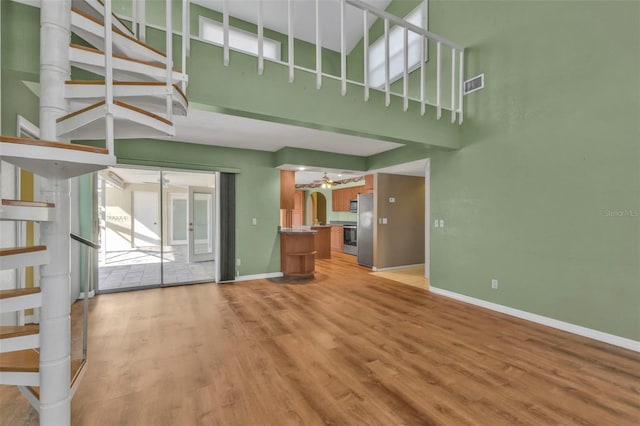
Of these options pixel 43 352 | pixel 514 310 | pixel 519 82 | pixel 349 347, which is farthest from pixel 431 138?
pixel 43 352

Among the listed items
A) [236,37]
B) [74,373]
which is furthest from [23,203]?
[236,37]

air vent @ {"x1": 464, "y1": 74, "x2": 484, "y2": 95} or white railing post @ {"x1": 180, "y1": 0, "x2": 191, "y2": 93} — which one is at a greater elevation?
air vent @ {"x1": 464, "y1": 74, "x2": 484, "y2": 95}

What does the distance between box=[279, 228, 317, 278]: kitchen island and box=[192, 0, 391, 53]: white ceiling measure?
433 centimetres

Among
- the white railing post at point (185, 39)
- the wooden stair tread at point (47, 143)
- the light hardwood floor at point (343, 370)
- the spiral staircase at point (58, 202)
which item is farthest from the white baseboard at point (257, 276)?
the wooden stair tread at point (47, 143)

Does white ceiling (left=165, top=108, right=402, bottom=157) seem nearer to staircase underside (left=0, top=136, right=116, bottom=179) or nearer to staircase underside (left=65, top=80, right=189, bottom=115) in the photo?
staircase underside (left=65, top=80, right=189, bottom=115)

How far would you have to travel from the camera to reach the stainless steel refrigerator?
21.9ft

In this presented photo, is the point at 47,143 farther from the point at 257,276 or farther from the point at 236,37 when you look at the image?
the point at 236,37

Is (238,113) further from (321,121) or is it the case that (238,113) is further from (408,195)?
(408,195)

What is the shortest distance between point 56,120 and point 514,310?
16.0ft

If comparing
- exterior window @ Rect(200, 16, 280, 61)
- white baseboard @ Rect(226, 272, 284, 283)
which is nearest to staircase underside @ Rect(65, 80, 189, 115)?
exterior window @ Rect(200, 16, 280, 61)

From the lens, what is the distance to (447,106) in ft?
14.6

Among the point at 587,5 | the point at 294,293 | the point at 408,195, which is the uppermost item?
the point at 587,5

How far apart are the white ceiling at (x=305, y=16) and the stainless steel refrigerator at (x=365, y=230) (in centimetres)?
369

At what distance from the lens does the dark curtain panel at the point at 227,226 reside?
548 cm
